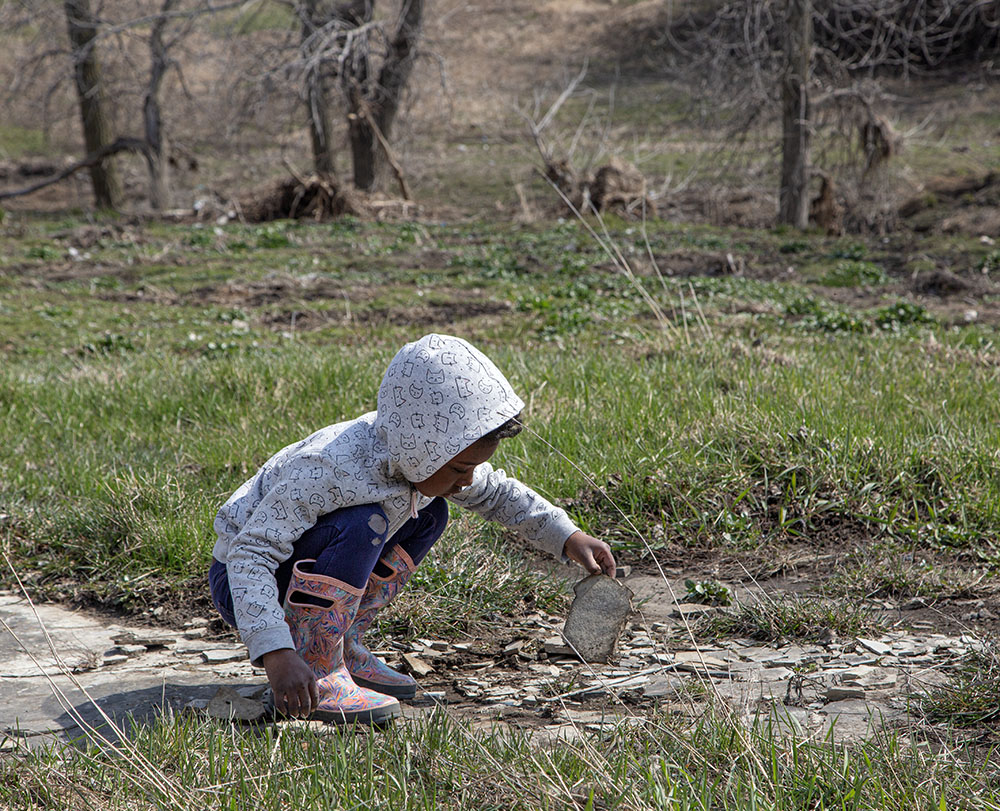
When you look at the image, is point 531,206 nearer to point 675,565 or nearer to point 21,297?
point 21,297

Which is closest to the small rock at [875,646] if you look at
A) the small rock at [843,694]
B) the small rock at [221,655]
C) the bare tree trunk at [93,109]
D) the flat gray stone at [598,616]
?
the small rock at [843,694]

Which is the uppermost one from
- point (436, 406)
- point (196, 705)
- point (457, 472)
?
point (436, 406)

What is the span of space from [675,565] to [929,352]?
11.2 feet

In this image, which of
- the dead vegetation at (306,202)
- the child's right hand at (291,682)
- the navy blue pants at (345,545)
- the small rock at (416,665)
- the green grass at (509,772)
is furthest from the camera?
the dead vegetation at (306,202)

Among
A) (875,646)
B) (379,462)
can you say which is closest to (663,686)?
(875,646)

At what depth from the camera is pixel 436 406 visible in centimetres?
275

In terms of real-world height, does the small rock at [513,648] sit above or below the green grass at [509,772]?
below

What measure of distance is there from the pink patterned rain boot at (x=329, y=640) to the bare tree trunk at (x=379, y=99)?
15.6 metres

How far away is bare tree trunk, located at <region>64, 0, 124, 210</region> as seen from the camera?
19.7 meters

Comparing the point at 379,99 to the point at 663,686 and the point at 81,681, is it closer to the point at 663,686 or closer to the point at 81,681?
the point at 81,681

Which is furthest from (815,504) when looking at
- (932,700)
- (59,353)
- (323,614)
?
(59,353)

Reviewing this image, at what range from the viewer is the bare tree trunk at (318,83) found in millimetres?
16797

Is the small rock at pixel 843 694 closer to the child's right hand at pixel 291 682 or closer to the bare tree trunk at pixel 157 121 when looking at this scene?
the child's right hand at pixel 291 682

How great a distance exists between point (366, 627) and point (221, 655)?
645mm
